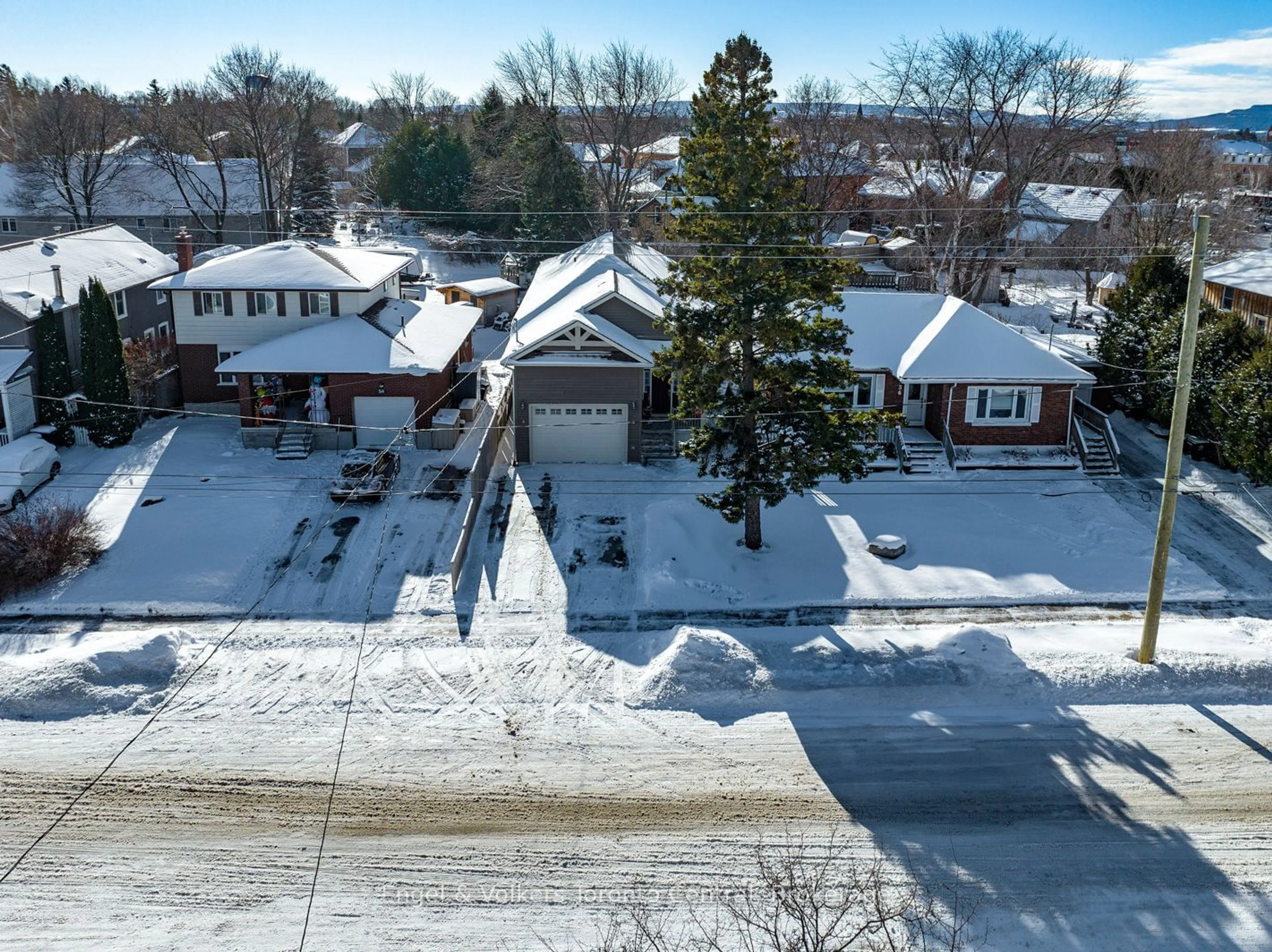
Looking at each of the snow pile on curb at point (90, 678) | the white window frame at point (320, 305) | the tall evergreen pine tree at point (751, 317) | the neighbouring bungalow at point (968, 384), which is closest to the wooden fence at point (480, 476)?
the tall evergreen pine tree at point (751, 317)

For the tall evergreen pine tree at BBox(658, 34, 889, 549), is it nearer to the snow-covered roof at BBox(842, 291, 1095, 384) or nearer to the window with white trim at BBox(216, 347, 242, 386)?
the snow-covered roof at BBox(842, 291, 1095, 384)

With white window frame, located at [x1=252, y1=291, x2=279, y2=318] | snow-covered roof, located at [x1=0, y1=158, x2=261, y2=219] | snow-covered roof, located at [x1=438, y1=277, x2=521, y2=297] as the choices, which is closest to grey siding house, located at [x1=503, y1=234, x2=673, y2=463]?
white window frame, located at [x1=252, y1=291, x2=279, y2=318]

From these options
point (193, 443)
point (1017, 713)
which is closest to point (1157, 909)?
point (1017, 713)

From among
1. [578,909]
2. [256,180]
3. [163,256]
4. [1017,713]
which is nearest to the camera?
[578,909]

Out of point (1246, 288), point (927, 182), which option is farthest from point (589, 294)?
point (927, 182)

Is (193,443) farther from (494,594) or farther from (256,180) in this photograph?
(256,180)

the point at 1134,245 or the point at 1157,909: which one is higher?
the point at 1134,245

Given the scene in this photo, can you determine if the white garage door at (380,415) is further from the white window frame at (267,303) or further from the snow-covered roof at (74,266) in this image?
the snow-covered roof at (74,266)
